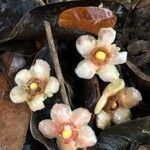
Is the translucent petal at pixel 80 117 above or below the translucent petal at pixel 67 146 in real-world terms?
above

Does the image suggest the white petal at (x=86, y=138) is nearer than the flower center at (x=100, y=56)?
Yes

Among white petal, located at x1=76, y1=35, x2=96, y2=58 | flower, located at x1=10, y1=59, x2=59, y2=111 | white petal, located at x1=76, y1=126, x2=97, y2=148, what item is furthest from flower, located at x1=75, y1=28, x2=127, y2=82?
white petal, located at x1=76, y1=126, x2=97, y2=148

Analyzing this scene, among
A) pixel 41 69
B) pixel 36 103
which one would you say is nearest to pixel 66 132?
pixel 36 103

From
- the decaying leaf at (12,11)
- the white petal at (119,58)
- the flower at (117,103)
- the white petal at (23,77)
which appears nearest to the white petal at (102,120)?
the flower at (117,103)

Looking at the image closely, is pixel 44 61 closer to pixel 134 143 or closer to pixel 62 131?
pixel 62 131

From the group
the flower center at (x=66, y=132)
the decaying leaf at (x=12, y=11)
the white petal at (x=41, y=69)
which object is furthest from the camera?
the decaying leaf at (x=12, y=11)

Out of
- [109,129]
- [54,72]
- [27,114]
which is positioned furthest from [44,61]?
[109,129]

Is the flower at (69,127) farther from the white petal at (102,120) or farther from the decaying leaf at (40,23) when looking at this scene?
the decaying leaf at (40,23)
